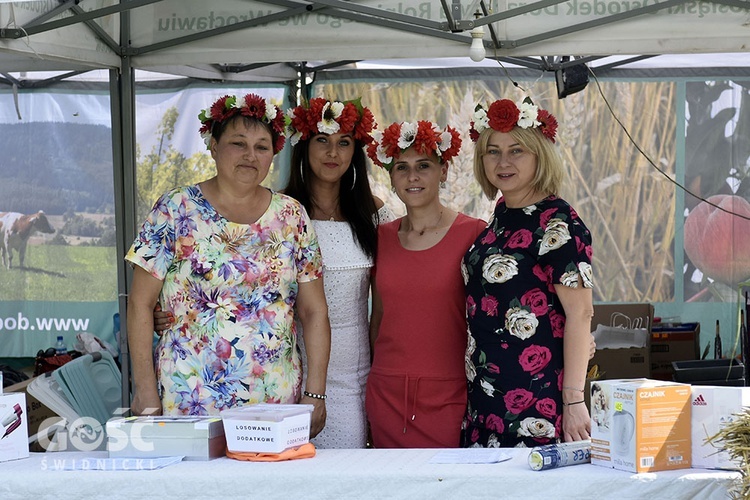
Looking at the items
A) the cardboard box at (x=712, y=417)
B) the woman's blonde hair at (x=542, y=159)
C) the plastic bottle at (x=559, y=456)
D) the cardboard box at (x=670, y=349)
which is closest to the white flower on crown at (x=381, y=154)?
the woman's blonde hair at (x=542, y=159)

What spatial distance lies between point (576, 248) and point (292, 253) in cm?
81

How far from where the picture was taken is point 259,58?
3.39 m

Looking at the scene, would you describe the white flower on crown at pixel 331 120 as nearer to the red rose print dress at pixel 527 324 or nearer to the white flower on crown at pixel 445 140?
the white flower on crown at pixel 445 140

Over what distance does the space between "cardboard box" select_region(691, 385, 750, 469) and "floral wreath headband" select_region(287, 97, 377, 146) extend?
58.9 inches

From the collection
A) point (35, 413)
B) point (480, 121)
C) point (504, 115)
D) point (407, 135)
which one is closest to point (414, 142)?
point (407, 135)

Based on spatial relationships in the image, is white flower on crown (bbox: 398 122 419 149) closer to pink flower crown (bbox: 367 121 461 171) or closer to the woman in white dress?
pink flower crown (bbox: 367 121 461 171)

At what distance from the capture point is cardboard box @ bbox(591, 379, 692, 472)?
2016 mm

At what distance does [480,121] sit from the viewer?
9.42 feet

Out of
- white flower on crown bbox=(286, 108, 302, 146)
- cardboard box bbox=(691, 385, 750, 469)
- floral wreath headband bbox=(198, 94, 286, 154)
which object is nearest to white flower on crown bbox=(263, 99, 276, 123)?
floral wreath headband bbox=(198, 94, 286, 154)

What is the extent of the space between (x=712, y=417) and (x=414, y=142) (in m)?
1.39

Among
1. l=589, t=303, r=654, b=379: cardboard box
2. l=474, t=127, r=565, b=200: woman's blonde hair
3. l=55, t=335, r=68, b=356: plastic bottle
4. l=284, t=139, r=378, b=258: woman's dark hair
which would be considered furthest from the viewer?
l=55, t=335, r=68, b=356: plastic bottle

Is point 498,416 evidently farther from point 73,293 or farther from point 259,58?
point 73,293

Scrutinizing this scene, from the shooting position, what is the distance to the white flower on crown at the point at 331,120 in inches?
122

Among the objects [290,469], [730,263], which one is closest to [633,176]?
[730,263]
